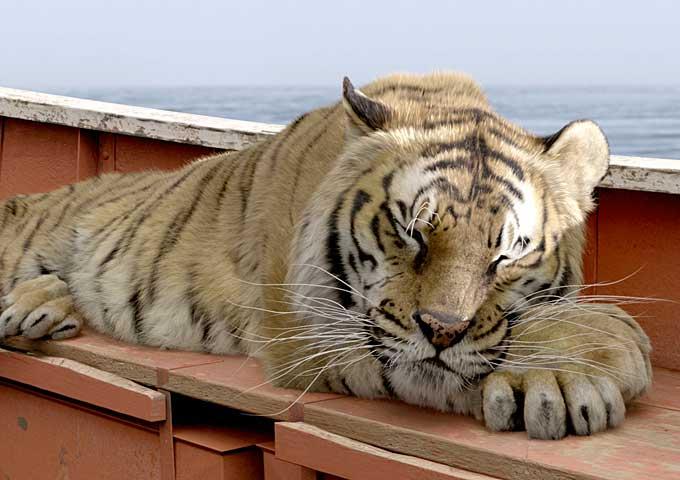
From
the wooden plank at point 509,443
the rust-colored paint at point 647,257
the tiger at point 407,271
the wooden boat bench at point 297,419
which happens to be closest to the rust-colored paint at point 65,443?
the wooden boat bench at point 297,419

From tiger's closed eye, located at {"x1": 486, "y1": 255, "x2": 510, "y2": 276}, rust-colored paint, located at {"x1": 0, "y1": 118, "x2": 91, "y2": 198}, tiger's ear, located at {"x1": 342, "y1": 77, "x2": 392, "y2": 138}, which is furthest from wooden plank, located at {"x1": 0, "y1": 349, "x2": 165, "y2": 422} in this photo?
rust-colored paint, located at {"x1": 0, "y1": 118, "x2": 91, "y2": 198}

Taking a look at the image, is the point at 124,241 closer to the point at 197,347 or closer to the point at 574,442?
the point at 197,347

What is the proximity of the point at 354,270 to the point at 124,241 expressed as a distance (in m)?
1.30

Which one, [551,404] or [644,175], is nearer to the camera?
[551,404]

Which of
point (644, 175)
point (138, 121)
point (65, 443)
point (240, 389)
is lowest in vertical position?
point (65, 443)

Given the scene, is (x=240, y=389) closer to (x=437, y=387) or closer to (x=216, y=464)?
(x=216, y=464)

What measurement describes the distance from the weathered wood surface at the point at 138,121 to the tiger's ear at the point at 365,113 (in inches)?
33.3

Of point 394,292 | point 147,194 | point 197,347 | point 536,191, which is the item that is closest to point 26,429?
point 197,347

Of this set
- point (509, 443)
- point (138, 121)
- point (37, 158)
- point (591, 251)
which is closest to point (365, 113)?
point (509, 443)

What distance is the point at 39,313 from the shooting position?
11.9 ft

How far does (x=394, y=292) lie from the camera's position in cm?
254

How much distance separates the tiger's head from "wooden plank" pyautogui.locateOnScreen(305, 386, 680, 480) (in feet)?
0.32

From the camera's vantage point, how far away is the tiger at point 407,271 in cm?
251

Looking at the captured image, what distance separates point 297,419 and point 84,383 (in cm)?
81
